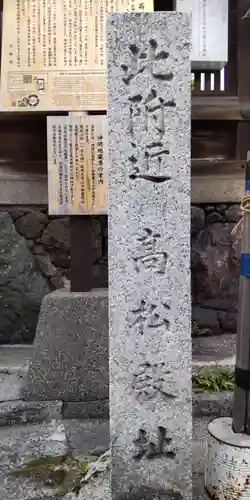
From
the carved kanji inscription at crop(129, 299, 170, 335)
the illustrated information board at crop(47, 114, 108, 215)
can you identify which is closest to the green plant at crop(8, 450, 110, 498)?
the carved kanji inscription at crop(129, 299, 170, 335)

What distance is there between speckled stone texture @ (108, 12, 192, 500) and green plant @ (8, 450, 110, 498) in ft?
1.50

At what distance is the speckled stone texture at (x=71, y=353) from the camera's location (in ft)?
13.1

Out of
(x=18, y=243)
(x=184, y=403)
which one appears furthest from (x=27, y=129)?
(x=184, y=403)

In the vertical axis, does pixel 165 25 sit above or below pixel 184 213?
above

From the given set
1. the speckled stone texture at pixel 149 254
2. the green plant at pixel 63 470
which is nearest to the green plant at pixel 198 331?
the green plant at pixel 63 470

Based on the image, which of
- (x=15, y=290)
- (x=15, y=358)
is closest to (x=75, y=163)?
(x=15, y=290)

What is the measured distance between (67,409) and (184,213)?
2.23 meters

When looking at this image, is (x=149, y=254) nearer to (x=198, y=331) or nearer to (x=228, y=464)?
(x=228, y=464)

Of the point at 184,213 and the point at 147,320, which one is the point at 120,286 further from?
the point at 184,213

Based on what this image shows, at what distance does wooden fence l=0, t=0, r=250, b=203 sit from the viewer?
16.2 feet

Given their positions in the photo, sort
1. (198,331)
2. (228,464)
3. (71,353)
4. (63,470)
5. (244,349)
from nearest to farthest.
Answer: (228,464) < (244,349) < (63,470) < (71,353) < (198,331)

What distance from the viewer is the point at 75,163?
13.2ft

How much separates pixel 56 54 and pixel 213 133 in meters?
1.83

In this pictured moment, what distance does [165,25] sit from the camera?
244cm
